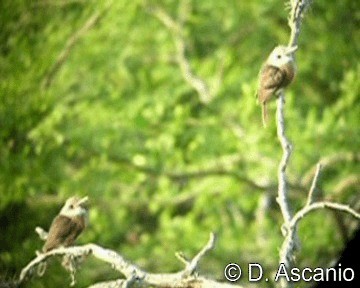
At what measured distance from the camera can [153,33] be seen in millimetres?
8984

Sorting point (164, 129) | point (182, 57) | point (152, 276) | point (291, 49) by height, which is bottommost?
point (152, 276)

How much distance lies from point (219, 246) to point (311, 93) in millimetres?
2302

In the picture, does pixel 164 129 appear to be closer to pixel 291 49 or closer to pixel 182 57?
pixel 182 57

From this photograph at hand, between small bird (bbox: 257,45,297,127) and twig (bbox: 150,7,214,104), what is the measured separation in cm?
430

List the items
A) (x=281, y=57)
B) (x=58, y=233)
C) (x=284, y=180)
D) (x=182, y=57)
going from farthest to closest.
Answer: (x=182, y=57) → (x=58, y=233) → (x=281, y=57) → (x=284, y=180)

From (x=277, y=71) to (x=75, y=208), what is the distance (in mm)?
865

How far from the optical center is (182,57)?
26.6ft

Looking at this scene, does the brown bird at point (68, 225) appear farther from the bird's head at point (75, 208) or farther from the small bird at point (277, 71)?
the small bird at point (277, 71)

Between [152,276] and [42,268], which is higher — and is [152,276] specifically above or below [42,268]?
below

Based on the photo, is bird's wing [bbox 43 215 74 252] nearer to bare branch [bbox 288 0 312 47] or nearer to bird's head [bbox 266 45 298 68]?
bird's head [bbox 266 45 298 68]

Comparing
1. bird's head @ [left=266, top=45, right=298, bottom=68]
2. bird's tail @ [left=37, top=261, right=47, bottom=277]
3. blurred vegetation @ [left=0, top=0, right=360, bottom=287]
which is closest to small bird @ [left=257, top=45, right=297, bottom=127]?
bird's head @ [left=266, top=45, right=298, bottom=68]

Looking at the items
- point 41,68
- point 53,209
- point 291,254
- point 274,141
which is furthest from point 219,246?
point 291,254

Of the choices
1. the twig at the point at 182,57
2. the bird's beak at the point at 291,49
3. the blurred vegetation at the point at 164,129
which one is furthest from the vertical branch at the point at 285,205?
the twig at the point at 182,57

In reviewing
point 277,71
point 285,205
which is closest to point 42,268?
point 285,205
